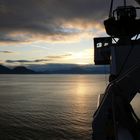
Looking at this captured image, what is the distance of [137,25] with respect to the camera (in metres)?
17.3

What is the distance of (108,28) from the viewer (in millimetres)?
18266

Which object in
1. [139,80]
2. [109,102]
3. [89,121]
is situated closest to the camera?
[139,80]

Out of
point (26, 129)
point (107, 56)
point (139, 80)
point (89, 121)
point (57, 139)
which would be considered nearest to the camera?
point (139, 80)

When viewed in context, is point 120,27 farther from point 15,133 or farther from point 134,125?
point 15,133

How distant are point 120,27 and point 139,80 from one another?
9.42 m

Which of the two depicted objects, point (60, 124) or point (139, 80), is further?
point (60, 124)

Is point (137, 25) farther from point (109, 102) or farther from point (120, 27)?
point (109, 102)

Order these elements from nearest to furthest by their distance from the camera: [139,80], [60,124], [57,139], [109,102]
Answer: [139,80] < [109,102] < [57,139] < [60,124]

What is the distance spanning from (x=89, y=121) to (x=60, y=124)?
20.1 feet

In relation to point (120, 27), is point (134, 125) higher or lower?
lower

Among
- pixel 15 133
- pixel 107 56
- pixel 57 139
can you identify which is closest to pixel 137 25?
pixel 107 56

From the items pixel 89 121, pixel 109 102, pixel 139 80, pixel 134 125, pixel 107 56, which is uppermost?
pixel 107 56

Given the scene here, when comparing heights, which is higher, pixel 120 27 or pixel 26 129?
pixel 120 27

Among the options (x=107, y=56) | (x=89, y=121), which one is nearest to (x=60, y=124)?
(x=89, y=121)
